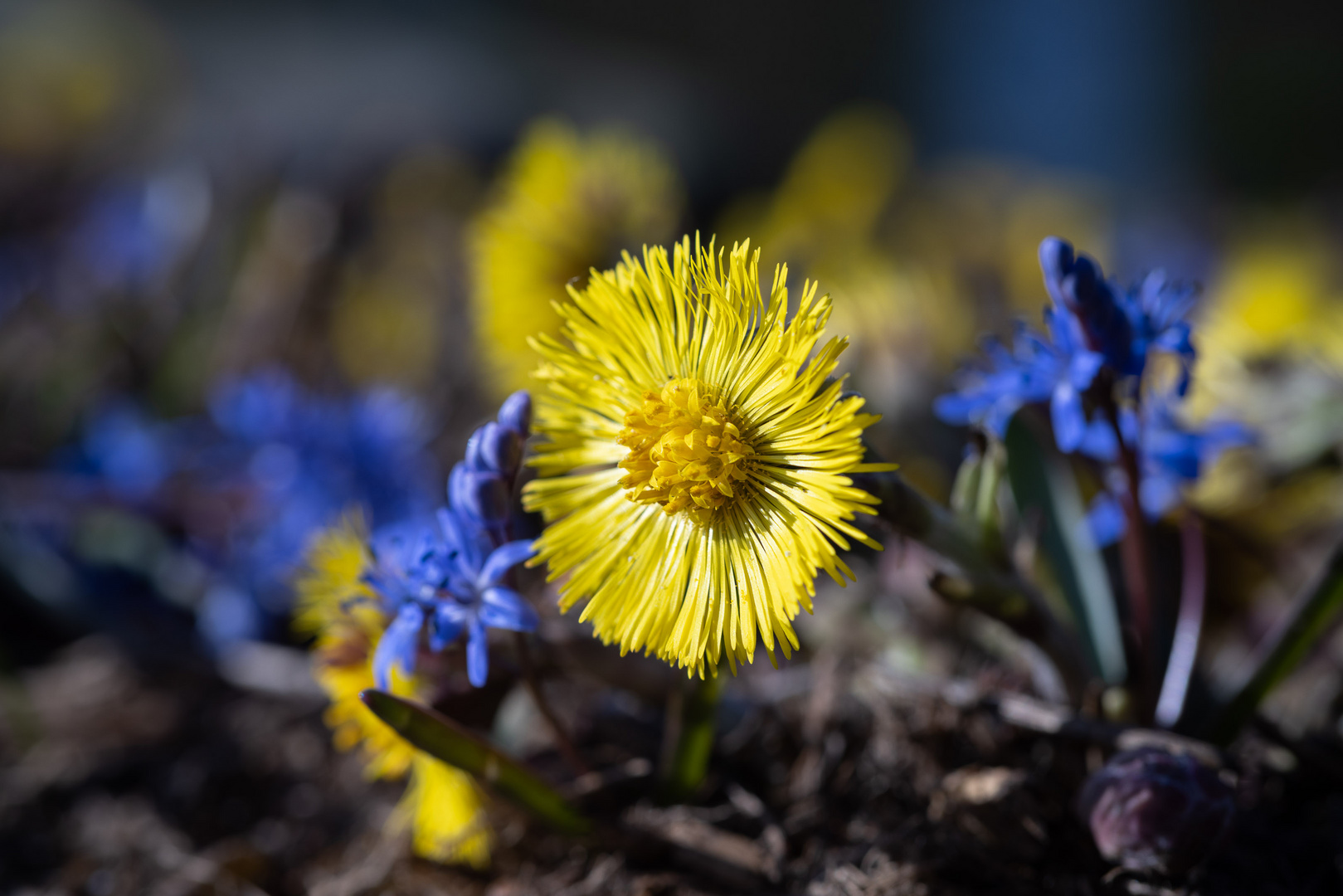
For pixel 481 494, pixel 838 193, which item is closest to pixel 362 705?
pixel 481 494

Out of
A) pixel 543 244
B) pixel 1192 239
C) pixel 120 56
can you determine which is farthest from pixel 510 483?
pixel 120 56

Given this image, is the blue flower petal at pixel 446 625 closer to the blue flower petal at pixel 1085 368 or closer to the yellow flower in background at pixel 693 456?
the yellow flower in background at pixel 693 456

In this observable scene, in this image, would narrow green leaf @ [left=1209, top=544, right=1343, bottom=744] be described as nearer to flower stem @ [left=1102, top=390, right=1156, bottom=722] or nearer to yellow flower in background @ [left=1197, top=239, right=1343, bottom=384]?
flower stem @ [left=1102, top=390, right=1156, bottom=722]

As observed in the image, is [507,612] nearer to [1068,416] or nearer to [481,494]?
[481,494]

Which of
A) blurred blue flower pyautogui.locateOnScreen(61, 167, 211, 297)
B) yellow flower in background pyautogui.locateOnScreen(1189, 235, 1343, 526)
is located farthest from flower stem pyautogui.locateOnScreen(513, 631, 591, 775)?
blurred blue flower pyautogui.locateOnScreen(61, 167, 211, 297)

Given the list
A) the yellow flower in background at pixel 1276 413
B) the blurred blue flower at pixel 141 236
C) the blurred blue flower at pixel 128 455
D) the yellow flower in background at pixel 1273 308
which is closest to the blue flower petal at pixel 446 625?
the yellow flower in background at pixel 1273 308

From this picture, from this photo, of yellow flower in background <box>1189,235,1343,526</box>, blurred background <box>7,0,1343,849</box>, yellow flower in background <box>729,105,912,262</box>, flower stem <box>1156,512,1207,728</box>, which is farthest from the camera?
yellow flower in background <box>729,105,912,262</box>

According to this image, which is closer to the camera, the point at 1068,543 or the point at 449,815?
the point at 449,815
